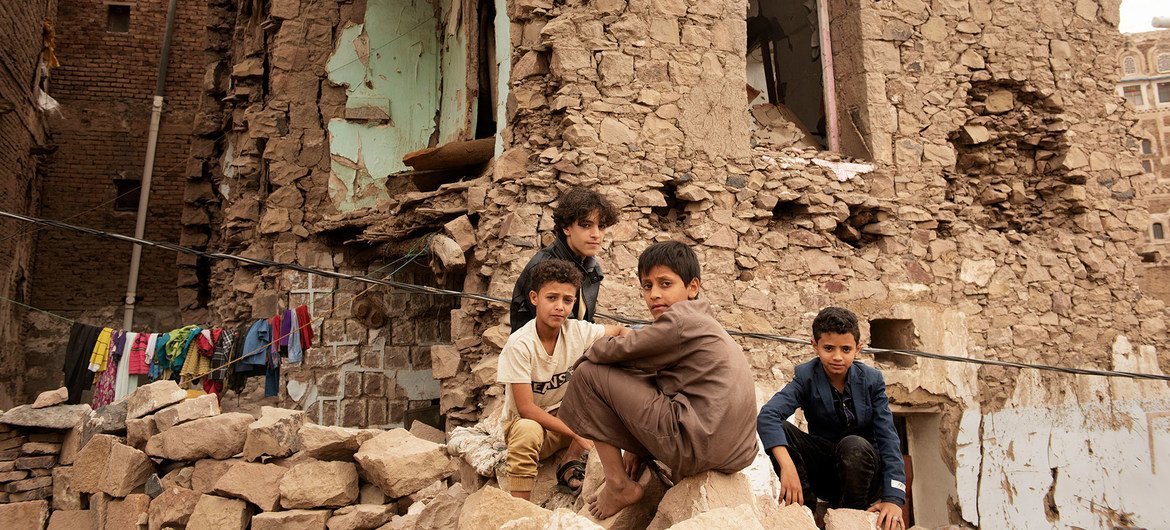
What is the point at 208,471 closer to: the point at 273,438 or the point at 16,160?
the point at 273,438

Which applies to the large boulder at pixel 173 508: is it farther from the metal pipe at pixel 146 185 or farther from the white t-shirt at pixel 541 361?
the metal pipe at pixel 146 185

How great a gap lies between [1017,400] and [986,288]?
40.0 inches

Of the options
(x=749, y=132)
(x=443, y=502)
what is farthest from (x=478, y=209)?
(x=443, y=502)

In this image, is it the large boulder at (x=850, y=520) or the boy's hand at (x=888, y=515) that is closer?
the large boulder at (x=850, y=520)

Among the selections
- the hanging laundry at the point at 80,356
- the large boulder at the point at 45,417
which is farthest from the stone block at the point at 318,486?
the hanging laundry at the point at 80,356

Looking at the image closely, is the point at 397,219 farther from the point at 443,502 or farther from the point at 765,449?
the point at 765,449

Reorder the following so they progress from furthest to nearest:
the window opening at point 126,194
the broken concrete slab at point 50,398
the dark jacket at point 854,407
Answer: the window opening at point 126,194, the broken concrete slab at point 50,398, the dark jacket at point 854,407

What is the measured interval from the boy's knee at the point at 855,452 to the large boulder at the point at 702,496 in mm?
718

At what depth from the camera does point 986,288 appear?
7.17 metres

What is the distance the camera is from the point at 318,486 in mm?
4684

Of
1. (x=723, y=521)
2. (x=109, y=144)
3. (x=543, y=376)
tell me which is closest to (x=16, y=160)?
(x=109, y=144)

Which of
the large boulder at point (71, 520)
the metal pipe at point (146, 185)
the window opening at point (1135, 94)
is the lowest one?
the large boulder at point (71, 520)

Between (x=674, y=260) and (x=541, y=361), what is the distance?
3.08 feet

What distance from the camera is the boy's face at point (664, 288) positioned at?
3.22 meters
